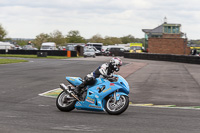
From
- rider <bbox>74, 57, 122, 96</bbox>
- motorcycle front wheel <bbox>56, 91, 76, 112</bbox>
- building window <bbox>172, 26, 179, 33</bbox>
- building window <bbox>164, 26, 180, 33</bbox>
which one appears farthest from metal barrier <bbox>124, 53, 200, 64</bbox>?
building window <bbox>172, 26, 179, 33</bbox>

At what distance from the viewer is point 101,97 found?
31.9 ft

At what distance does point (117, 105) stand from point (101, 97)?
0.46 metres

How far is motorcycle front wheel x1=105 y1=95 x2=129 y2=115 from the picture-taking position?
31.0ft

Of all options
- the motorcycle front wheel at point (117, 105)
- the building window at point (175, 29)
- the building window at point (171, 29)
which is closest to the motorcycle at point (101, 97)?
the motorcycle front wheel at point (117, 105)

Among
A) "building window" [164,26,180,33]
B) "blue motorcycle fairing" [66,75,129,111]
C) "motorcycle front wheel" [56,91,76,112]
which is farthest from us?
"building window" [164,26,180,33]

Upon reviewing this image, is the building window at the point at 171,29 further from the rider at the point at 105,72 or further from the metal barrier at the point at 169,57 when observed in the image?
the rider at the point at 105,72

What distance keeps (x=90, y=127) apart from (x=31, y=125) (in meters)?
1.17

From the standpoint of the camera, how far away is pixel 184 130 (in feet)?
25.1

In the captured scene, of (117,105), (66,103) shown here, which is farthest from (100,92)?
(66,103)

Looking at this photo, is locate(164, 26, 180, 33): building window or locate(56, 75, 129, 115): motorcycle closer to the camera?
locate(56, 75, 129, 115): motorcycle

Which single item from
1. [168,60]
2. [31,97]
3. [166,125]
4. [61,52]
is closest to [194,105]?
[166,125]

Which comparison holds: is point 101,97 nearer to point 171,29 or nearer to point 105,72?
point 105,72

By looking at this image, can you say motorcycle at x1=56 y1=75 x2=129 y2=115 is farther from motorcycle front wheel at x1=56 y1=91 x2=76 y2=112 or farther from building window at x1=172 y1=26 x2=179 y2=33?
building window at x1=172 y1=26 x2=179 y2=33

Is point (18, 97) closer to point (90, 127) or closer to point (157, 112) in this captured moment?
point (157, 112)
